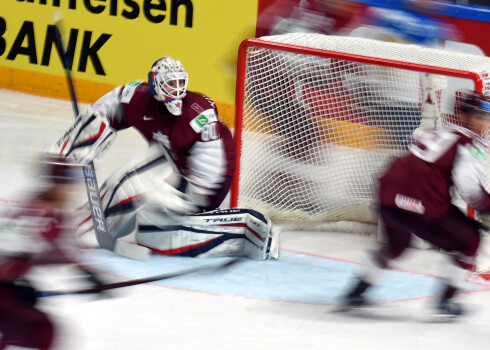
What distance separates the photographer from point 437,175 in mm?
3488

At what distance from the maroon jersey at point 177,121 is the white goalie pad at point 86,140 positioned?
0.16 m

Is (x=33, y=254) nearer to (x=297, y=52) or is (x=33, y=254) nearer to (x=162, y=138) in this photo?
(x=162, y=138)

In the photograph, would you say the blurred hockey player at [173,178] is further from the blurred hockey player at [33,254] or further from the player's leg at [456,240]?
the blurred hockey player at [33,254]

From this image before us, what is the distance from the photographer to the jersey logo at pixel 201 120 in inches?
167

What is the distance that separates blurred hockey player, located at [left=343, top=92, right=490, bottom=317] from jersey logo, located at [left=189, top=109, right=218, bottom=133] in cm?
99

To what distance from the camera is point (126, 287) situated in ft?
12.7

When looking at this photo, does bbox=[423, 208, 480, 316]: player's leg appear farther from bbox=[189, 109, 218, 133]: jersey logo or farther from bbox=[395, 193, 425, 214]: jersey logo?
bbox=[189, 109, 218, 133]: jersey logo

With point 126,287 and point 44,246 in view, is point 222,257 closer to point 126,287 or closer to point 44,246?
point 126,287

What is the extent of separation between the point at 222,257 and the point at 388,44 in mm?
1448

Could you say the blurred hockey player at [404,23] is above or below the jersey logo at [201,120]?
above

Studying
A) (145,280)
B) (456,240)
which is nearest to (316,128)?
(145,280)

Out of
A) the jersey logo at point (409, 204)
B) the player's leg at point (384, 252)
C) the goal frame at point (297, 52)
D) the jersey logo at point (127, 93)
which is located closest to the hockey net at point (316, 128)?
the goal frame at point (297, 52)

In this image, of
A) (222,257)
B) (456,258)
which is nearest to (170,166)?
(222,257)

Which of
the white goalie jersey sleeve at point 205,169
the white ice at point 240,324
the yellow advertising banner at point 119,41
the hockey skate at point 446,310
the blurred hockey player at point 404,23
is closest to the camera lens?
the white ice at point 240,324
